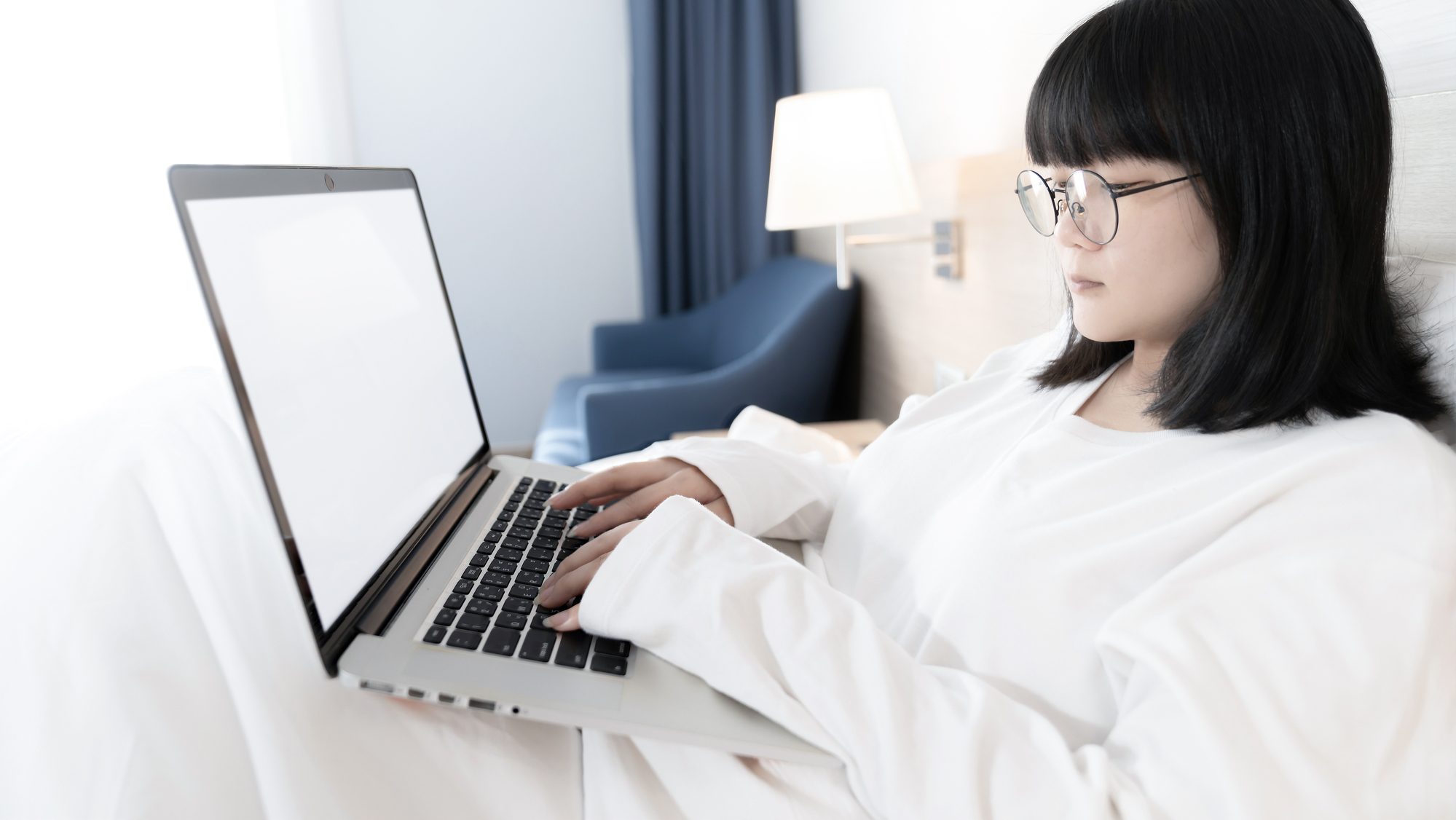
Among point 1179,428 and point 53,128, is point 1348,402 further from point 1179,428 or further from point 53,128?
point 53,128

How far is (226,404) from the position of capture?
838 millimetres

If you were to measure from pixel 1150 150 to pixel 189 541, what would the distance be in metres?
0.72

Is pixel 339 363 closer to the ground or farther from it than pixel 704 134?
closer to the ground

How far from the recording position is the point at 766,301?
3.01 m

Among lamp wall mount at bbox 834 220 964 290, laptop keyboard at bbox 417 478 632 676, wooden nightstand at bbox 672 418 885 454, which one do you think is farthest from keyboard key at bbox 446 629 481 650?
lamp wall mount at bbox 834 220 964 290

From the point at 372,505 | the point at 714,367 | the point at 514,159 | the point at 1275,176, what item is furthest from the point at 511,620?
the point at 514,159

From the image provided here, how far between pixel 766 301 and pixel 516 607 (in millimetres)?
2393

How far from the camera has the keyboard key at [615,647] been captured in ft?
2.09

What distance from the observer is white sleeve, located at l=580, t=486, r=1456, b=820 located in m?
0.52

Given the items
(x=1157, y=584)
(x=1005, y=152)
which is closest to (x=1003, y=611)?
(x=1157, y=584)

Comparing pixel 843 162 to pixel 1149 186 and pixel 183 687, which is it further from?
pixel 183 687

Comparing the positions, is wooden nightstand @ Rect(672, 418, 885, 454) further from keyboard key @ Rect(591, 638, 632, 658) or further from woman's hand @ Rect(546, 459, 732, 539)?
keyboard key @ Rect(591, 638, 632, 658)

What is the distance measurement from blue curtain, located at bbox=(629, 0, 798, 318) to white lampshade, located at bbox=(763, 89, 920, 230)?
160 centimetres

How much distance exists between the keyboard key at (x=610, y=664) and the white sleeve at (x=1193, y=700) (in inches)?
0.7
